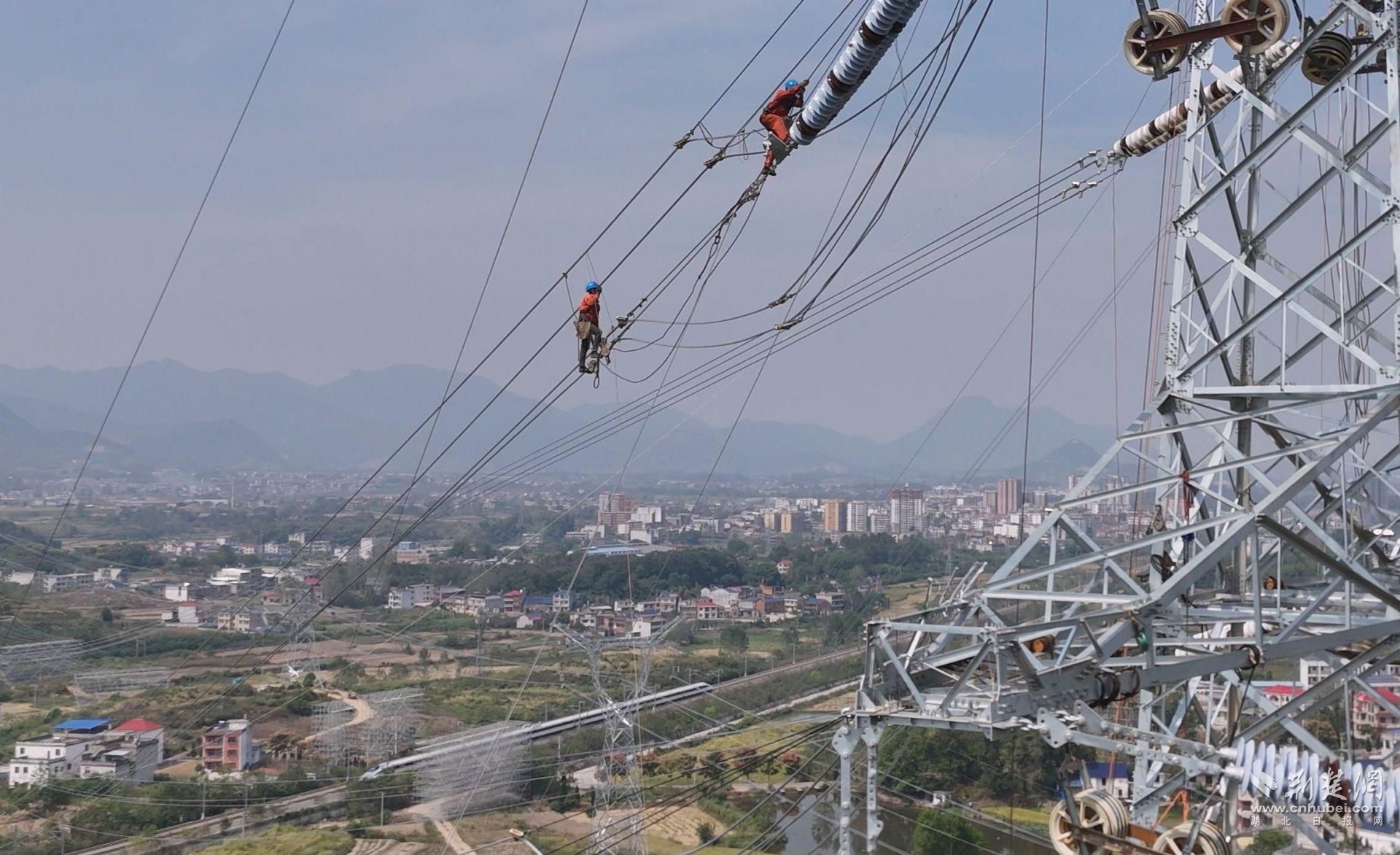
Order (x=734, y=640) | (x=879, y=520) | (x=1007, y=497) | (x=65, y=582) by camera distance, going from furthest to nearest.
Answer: (x=1007, y=497)
(x=879, y=520)
(x=65, y=582)
(x=734, y=640)

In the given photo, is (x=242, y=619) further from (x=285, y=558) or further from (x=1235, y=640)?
(x=1235, y=640)

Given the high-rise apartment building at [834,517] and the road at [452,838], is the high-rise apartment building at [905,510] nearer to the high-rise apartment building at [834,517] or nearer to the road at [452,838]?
the high-rise apartment building at [834,517]

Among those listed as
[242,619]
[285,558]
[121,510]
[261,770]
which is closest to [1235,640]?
[261,770]

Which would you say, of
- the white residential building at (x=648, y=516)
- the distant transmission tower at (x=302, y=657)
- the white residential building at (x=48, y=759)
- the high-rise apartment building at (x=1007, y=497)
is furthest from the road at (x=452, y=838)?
the high-rise apartment building at (x=1007, y=497)

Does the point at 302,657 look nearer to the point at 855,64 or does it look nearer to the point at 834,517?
the point at 855,64

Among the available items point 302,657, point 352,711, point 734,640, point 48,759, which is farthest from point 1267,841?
point 302,657

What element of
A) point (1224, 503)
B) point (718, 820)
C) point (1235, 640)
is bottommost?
point (718, 820)
